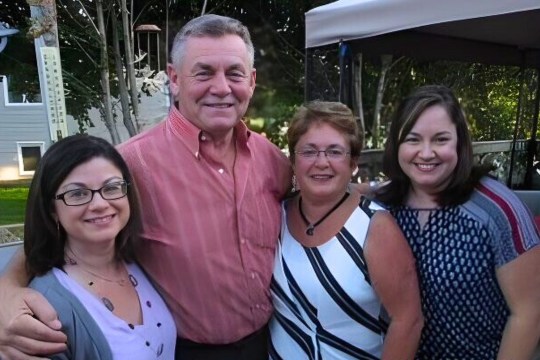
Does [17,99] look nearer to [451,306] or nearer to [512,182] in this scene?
[451,306]

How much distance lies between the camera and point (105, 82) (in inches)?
234

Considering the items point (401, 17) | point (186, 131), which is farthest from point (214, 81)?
point (401, 17)

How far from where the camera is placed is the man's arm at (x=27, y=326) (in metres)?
1.35

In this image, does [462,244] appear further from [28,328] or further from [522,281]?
[28,328]

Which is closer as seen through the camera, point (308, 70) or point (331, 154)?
point (331, 154)

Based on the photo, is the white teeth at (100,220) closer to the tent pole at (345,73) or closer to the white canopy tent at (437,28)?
the white canopy tent at (437,28)

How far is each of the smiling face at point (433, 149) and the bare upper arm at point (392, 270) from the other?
22 cm

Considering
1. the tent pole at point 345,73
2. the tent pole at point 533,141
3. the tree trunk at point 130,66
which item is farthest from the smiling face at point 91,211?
the tent pole at point 533,141

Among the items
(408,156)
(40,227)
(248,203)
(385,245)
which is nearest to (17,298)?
(40,227)

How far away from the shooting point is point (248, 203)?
1.88 meters

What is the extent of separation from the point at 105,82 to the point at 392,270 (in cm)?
508

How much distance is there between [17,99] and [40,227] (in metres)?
3.24

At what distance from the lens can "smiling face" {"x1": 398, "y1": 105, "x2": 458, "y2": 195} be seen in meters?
1.69

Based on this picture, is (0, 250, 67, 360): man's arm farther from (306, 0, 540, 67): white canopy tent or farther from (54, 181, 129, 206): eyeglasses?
(306, 0, 540, 67): white canopy tent
